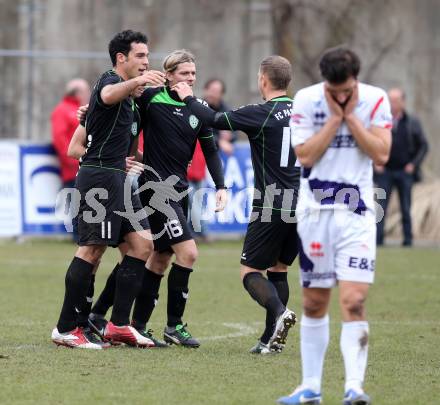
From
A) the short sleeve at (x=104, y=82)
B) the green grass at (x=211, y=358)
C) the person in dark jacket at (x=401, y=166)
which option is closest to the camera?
the green grass at (x=211, y=358)

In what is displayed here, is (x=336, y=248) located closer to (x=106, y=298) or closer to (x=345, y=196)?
(x=345, y=196)

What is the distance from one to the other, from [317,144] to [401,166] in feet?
37.5

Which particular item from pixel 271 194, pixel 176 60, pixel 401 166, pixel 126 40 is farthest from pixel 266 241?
pixel 401 166

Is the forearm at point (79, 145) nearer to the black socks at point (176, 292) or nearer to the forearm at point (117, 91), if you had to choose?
the forearm at point (117, 91)


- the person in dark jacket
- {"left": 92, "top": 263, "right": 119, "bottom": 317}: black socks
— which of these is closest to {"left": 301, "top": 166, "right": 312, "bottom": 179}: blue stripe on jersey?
{"left": 92, "top": 263, "right": 119, "bottom": 317}: black socks

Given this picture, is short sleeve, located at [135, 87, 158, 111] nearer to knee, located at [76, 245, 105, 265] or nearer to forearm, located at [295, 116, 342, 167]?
knee, located at [76, 245, 105, 265]

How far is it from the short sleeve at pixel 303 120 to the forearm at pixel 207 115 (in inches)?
60.0

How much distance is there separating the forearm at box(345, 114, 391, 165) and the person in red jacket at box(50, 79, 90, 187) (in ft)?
33.8

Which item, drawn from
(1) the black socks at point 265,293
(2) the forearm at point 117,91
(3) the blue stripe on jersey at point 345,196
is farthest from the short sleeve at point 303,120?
(1) the black socks at point 265,293

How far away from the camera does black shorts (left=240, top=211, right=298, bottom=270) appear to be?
815 centimetres

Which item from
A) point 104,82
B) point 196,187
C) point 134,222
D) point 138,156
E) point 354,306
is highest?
point 104,82

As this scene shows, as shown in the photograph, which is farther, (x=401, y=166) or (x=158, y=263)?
(x=401, y=166)

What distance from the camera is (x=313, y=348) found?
6219mm

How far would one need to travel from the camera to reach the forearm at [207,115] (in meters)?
7.67
